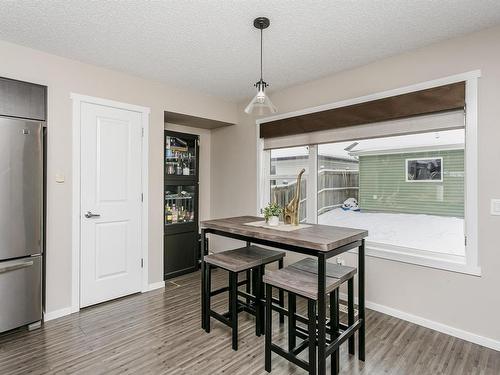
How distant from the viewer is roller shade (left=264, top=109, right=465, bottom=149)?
2455 mm

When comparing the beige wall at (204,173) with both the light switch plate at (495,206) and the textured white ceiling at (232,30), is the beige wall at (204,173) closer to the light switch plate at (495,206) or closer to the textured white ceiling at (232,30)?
the textured white ceiling at (232,30)

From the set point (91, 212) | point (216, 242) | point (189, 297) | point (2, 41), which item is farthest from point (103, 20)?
point (216, 242)

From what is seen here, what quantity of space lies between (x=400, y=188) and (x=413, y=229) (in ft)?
1.41

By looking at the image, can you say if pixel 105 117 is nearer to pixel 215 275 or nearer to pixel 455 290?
pixel 215 275

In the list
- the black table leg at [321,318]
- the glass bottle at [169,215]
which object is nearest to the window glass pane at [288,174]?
the glass bottle at [169,215]

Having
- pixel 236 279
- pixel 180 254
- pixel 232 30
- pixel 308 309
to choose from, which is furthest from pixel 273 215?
pixel 180 254

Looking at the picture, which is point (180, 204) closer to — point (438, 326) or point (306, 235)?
point (306, 235)

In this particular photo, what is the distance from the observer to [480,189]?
2.30 m

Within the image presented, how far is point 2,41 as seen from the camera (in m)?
2.47

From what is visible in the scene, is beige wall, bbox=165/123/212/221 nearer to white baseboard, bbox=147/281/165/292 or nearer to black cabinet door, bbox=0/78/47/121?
white baseboard, bbox=147/281/165/292

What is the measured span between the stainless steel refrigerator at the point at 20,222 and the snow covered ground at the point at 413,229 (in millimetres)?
3144

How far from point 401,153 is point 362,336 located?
5.95 ft

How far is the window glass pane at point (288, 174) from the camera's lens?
145 inches

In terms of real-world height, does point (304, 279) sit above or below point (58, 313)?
above
